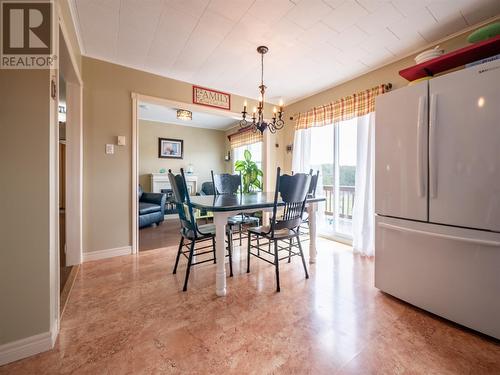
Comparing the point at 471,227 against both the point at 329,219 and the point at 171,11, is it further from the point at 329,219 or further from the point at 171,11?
the point at 171,11

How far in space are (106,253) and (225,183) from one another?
176 centimetres

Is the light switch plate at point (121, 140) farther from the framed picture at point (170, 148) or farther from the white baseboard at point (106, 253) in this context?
the framed picture at point (170, 148)

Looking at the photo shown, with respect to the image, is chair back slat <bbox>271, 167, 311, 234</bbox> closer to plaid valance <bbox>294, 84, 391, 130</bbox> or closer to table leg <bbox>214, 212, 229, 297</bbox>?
table leg <bbox>214, 212, 229, 297</bbox>

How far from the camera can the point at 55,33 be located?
1426mm

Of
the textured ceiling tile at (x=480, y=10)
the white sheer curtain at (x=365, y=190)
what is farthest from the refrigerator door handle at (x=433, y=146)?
the white sheer curtain at (x=365, y=190)

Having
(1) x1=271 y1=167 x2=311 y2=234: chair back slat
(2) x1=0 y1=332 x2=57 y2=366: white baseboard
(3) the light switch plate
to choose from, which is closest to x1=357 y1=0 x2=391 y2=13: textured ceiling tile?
(1) x1=271 y1=167 x2=311 y2=234: chair back slat

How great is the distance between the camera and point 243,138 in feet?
19.2

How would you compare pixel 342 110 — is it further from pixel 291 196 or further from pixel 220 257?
pixel 220 257

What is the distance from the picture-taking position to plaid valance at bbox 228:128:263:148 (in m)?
5.48

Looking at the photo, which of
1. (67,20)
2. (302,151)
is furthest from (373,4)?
(67,20)

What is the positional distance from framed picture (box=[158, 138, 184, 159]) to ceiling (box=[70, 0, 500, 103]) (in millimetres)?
2939

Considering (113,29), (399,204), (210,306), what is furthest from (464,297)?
(113,29)

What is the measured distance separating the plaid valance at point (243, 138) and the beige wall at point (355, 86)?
1131mm

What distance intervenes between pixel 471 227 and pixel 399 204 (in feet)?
1.44
